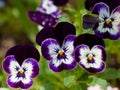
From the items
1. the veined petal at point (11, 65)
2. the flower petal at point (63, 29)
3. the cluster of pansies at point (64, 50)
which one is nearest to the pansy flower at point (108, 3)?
the cluster of pansies at point (64, 50)

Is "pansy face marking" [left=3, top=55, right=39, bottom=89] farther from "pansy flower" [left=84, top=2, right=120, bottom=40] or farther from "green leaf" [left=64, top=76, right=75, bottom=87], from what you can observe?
"pansy flower" [left=84, top=2, right=120, bottom=40]

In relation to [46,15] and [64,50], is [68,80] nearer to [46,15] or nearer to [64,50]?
[64,50]

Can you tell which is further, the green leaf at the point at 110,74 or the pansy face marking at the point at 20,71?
the green leaf at the point at 110,74

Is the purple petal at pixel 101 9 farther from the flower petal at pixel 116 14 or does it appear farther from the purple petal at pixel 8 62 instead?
the purple petal at pixel 8 62

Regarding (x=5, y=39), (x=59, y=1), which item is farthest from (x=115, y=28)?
(x=5, y=39)

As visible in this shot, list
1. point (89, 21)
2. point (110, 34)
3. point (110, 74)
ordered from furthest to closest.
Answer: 1. point (110, 74)
2. point (110, 34)
3. point (89, 21)

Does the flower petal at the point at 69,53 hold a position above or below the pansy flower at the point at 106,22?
below

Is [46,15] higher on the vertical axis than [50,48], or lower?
higher

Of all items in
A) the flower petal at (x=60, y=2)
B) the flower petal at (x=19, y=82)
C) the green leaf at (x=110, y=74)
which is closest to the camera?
the flower petal at (x=19, y=82)

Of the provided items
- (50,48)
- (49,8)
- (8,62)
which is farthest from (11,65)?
(49,8)
